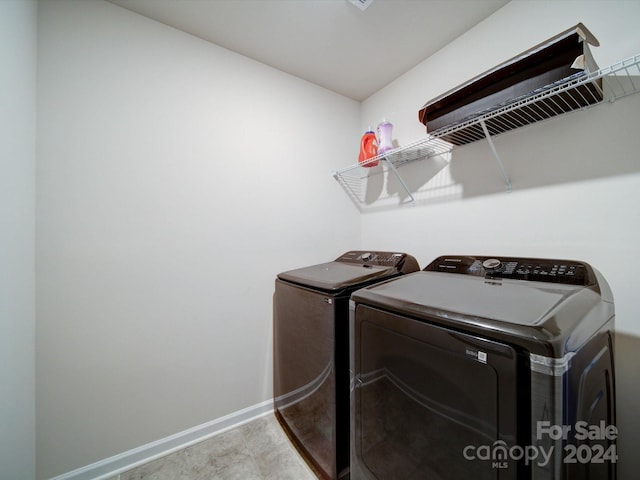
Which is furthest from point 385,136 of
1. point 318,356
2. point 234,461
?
point 234,461

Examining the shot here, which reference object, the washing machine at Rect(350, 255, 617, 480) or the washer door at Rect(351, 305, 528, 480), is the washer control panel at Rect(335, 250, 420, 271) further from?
the washer door at Rect(351, 305, 528, 480)

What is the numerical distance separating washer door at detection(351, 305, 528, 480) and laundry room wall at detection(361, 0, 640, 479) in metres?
0.87

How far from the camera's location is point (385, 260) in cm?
179

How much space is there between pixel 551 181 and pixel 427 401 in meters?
1.25

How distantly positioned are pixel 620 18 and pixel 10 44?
2.52m

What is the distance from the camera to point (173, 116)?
1.61 meters

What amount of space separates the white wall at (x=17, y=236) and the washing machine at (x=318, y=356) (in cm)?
123

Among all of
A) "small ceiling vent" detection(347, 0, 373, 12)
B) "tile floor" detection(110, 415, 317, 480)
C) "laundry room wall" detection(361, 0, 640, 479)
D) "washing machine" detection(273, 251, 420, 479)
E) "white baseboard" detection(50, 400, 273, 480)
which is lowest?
"tile floor" detection(110, 415, 317, 480)

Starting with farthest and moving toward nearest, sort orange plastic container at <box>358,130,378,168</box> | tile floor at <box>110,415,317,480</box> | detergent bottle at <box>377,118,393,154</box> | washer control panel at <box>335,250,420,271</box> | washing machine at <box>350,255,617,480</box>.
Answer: orange plastic container at <box>358,130,378,168</box>, detergent bottle at <box>377,118,393,154</box>, washer control panel at <box>335,250,420,271</box>, tile floor at <box>110,415,317,480</box>, washing machine at <box>350,255,617,480</box>

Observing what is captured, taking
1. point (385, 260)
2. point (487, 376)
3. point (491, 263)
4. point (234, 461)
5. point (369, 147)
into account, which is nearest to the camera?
point (487, 376)

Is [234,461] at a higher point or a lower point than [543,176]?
lower

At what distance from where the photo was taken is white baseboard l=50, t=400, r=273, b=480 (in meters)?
1.38

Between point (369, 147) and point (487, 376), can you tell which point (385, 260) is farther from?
point (487, 376)

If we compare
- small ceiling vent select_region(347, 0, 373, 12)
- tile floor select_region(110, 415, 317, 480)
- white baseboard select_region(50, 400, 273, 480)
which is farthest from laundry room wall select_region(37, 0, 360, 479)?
small ceiling vent select_region(347, 0, 373, 12)
